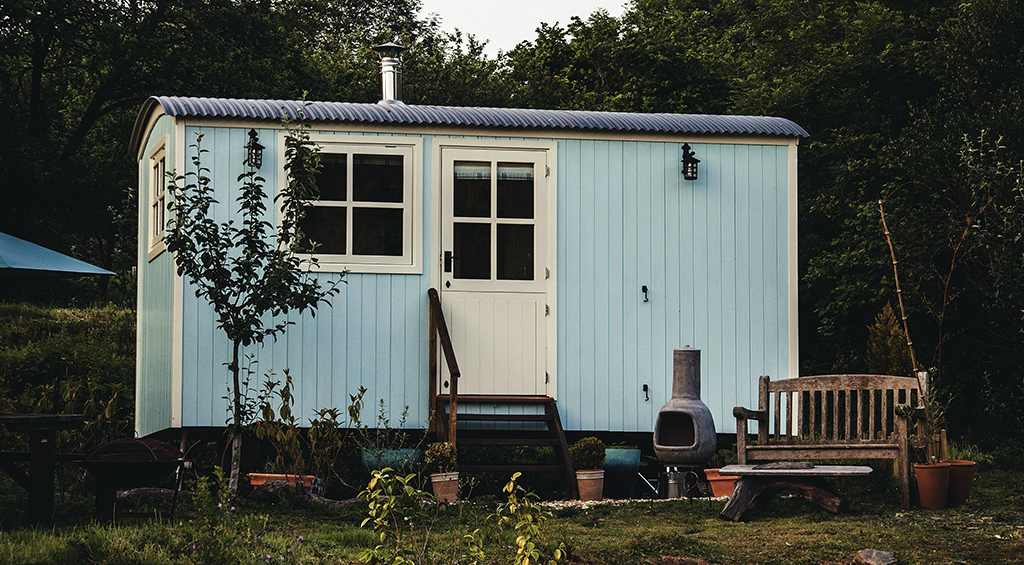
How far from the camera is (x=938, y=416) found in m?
7.61

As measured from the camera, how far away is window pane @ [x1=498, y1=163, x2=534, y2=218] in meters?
8.52

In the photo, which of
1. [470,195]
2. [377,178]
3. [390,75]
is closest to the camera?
[377,178]

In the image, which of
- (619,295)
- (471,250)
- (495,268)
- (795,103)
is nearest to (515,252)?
(495,268)

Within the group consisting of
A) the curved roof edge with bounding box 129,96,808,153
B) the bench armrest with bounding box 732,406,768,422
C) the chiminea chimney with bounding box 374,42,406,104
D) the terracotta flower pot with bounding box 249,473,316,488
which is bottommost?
the terracotta flower pot with bounding box 249,473,316,488

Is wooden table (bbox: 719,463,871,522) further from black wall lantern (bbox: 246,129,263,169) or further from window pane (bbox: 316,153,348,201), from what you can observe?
black wall lantern (bbox: 246,129,263,169)

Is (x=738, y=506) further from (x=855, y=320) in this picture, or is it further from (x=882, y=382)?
(x=855, y=320)

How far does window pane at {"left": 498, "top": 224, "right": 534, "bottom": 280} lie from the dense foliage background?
3.64m

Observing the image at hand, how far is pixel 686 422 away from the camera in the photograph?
319 inches

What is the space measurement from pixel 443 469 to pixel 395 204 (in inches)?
84.9

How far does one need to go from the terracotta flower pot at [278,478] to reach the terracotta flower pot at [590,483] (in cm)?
186

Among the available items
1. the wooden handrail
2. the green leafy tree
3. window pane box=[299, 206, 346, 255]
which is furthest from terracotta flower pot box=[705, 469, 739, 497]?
window pane box=[299, 206, 346, 255]

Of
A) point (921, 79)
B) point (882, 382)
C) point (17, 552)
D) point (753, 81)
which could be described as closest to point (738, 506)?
point (882, 382)

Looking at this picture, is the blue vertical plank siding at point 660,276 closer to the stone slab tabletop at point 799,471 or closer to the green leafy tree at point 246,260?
the stone slab tabletop at point 799,471

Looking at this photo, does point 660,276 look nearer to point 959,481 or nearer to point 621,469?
point 621,469
